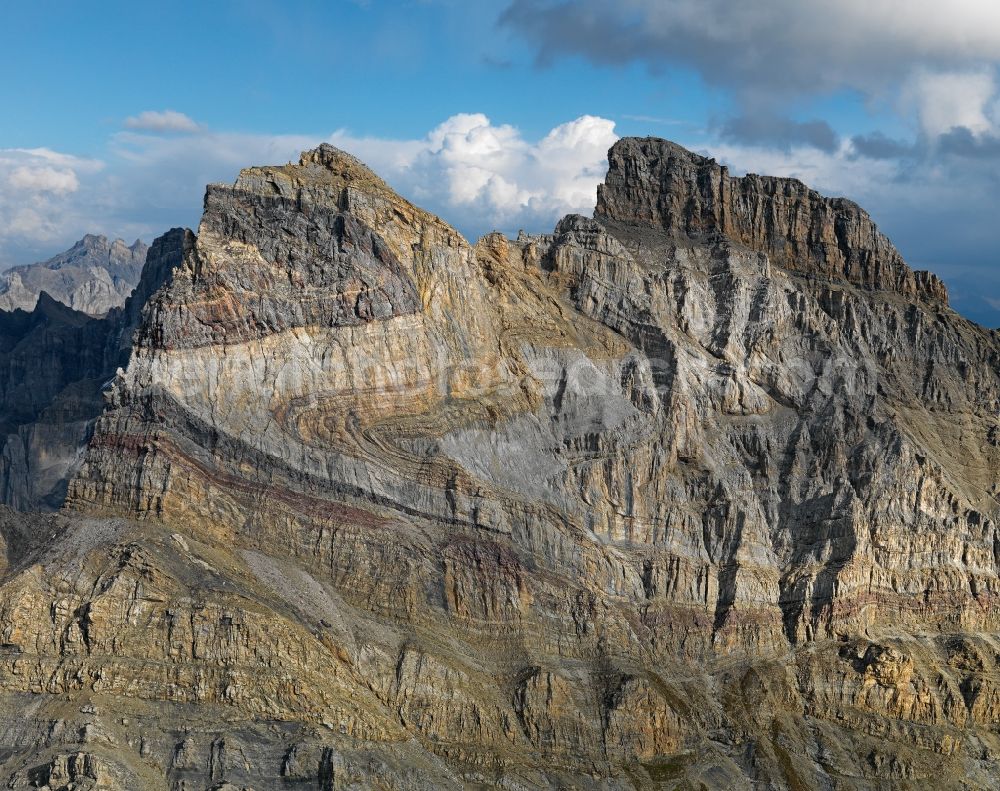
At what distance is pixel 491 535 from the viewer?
12000cm

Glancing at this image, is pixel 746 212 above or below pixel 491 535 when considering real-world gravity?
above

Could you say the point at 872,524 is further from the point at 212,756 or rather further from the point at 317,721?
the point at 212,756

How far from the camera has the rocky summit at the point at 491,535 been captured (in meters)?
101

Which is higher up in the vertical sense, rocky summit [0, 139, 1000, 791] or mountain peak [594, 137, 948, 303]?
mountain peak [594, 137, 948, 303]

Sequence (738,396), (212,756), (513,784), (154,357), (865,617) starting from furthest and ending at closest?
1. (738,396)
2. (865,617)
3. (154,357)
4. (513,784)
5. (212,756)

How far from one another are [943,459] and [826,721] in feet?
105

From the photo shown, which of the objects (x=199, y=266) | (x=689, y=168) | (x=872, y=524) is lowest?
(x=872, y=524)

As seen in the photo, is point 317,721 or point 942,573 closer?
point 317,721

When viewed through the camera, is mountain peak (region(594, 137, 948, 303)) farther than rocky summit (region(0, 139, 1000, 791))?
Yes

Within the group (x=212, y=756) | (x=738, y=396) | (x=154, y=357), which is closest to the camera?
(x=212, y=756)

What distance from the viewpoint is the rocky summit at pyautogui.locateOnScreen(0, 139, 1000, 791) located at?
10100 cm

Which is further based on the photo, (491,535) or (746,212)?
(746,212)

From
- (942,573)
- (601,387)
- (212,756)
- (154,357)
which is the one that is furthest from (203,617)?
(942,573)

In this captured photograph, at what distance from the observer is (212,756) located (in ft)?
316
